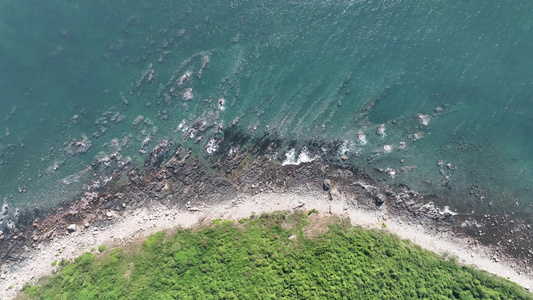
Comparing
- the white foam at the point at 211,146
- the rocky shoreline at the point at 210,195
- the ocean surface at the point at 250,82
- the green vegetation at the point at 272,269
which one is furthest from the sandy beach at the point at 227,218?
the white foam at the point at 211,146

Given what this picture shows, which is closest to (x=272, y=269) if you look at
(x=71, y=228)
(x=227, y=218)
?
(x=227, y=218)

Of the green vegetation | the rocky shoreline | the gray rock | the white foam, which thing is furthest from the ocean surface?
the green vegetation

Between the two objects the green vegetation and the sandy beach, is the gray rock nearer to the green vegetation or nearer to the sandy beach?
the sandy beach

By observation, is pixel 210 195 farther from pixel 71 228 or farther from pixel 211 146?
pixel 71 228

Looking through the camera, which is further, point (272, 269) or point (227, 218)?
point (227, 218)

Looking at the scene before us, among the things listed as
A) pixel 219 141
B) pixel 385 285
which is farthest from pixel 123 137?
pixel 385 285

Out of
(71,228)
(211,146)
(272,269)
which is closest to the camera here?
(272,269)

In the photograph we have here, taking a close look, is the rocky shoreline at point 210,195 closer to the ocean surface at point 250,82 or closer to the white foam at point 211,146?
the white foam at point 211,146
